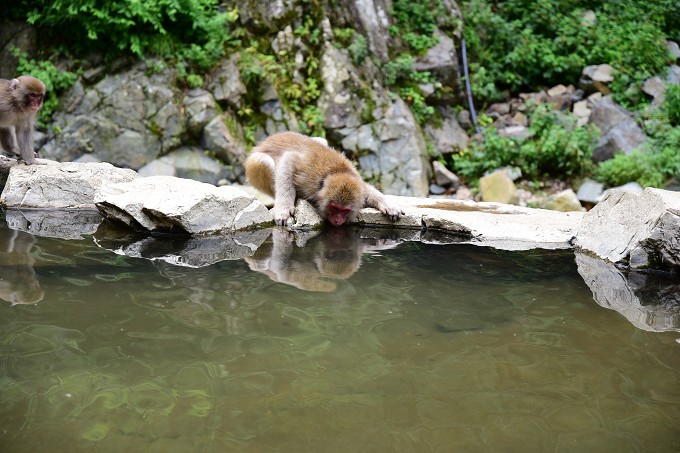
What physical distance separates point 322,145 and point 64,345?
12.7ft

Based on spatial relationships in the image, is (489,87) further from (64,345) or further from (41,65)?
(64,345)

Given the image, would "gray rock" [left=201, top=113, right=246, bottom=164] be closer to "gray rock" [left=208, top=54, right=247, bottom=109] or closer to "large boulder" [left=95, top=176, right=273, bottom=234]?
"gray rock" [left=208, top=54, right=247, bottom=109]

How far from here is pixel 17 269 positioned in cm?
396

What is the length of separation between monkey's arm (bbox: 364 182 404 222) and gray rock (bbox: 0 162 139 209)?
2.45 m

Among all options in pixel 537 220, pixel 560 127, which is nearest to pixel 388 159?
pixel 560 127

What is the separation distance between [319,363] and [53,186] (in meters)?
4.37

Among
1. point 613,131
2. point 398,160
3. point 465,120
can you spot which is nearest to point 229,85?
point 398,160

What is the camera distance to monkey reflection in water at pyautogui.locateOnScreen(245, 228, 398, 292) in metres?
4.02

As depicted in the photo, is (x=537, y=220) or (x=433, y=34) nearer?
(x=537, y=220)

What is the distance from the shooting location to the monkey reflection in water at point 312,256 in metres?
4.02

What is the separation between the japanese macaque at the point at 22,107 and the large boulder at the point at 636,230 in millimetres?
5307

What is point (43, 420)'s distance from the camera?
2197 millimetres

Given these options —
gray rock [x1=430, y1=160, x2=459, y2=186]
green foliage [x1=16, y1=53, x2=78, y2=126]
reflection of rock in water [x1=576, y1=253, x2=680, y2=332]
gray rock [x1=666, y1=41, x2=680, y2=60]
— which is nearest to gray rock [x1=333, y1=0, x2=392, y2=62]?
gray rock [x1=430, y1=160, x2=459, y2=186]

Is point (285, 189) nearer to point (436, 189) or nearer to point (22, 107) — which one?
point (22, 107)
